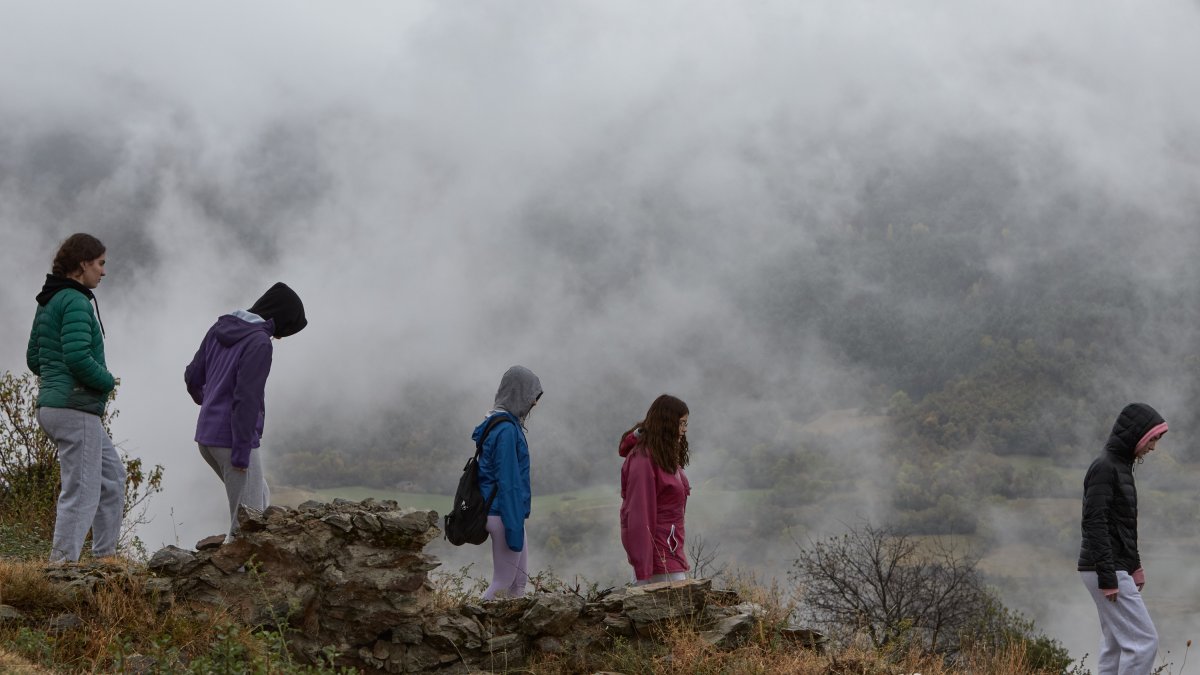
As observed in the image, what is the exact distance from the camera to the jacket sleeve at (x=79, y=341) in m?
6.36

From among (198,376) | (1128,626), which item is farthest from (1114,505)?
(198,376)

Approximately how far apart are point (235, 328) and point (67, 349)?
0.95m

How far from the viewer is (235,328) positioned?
6.56 m

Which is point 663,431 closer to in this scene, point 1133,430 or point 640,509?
point 640,509

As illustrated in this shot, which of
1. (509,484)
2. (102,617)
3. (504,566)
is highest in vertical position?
(509,484)

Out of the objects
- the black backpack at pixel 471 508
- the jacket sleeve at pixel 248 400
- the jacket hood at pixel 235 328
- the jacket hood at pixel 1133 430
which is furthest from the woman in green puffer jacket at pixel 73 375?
the jacket hood at pixel 1133 430

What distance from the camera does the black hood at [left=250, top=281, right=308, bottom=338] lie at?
264 inches

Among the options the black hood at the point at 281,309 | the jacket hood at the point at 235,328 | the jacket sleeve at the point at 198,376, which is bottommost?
the jacket sleeve at the point at 198,376

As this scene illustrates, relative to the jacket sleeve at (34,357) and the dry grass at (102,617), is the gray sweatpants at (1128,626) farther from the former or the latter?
the jacket sleeve at (34,357)

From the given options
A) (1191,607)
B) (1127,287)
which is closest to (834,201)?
(1127,287)

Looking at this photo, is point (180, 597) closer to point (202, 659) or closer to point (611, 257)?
point (202, 659)

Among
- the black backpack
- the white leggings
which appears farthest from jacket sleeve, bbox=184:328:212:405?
the white leggings

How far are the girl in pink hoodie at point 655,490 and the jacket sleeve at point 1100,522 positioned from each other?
2510mm

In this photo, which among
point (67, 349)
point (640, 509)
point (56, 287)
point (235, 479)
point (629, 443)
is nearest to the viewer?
point (67, 349)
